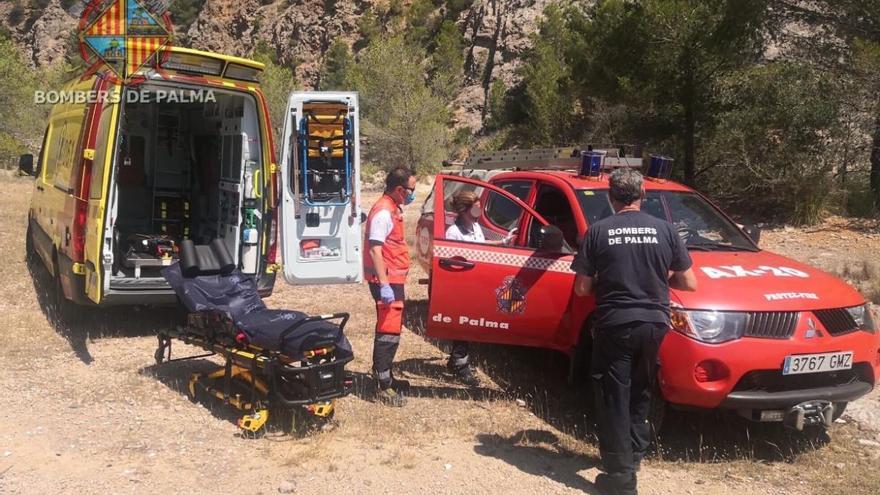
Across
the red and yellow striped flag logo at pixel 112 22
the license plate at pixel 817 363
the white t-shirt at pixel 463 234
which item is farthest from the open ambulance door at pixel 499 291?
the red and yellow striped flag logo at pixel 112 22

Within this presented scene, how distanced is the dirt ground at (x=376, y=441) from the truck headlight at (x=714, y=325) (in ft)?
2.79

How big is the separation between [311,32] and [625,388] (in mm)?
62798

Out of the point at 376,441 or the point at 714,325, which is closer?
the point at 714,325

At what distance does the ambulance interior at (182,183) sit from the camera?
6922 mm

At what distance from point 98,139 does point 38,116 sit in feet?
84.1

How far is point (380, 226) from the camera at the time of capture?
5.20 metres

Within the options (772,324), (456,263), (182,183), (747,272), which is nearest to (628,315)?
(772,324)

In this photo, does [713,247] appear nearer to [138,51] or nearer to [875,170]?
[138,51]

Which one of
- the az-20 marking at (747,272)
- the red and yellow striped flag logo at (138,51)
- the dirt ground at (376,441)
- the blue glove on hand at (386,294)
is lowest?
the dirt ground at (376,441)

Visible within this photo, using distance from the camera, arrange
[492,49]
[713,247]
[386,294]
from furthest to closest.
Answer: [492,49]
[713,247]
[386,294]

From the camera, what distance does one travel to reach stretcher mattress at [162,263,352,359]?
4508 millimetres

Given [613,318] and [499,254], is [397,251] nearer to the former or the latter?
[499,254]

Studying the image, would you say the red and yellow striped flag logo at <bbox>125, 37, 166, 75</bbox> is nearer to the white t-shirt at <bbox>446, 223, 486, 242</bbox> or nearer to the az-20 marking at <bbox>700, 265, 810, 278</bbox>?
the white t-shirt at <bbox>446, 223, 486, 242</bbox>

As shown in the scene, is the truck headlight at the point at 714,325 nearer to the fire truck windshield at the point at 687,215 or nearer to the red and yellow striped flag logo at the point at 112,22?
the fire truck windshield at the point at 687,215
